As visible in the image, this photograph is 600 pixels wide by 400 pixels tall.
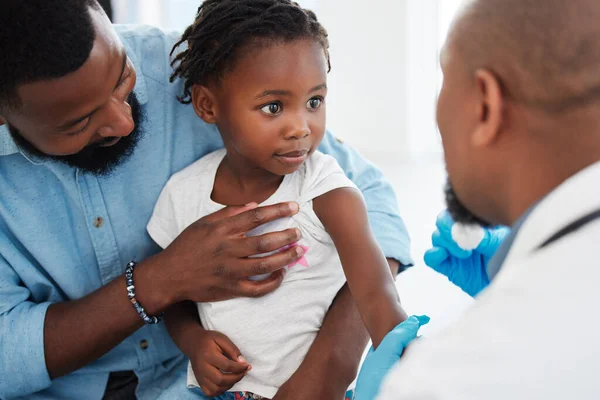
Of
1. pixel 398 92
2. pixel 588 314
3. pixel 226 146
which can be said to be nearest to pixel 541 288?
pixel 588 314

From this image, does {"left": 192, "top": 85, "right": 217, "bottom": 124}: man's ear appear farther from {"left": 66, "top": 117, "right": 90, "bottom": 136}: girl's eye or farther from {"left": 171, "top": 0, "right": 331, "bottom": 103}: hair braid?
{"left": 66, "top": 117, "right": 90, "bottom": 136}: girl's eye

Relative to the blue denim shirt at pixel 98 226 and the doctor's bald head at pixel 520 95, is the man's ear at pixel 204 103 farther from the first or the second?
the doctor's bald head at pixel 520 95

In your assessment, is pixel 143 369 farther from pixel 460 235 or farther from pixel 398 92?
→ pixel 398 92

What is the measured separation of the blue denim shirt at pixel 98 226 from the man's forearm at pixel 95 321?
0.02 metres

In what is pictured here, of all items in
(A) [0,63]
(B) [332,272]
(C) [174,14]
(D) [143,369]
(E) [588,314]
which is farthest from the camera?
(C) [174,14]

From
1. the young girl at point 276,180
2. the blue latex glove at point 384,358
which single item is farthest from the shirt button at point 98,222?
the blue latex glove at point 384,358

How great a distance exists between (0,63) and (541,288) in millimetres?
805

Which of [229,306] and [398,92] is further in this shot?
[398,92]

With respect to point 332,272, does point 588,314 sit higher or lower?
higher

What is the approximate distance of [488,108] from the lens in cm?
72

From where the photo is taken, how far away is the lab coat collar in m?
0.62

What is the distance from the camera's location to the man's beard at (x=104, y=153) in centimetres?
119

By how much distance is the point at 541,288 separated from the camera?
23.8 inches

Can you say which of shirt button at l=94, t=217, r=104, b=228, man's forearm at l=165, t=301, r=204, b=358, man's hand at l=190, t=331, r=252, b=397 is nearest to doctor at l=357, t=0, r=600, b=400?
man's hand at l=190, t=331, r=252, b=397
